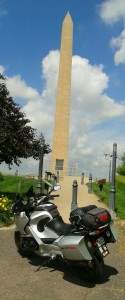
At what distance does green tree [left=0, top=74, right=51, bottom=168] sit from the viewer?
49.8 feet

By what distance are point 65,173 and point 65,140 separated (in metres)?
3.49

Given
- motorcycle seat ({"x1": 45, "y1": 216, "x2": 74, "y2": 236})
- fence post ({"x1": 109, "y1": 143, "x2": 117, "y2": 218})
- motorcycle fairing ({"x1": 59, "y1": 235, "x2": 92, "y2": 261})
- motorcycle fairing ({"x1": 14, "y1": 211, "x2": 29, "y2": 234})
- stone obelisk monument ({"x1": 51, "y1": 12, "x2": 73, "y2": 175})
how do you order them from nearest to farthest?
motorcycle fairing ({"x1": 59, "y1": 235, "x2": 92, "y2": 261}) → motorcycle seat ({"x1": 45, "y1": 216, "x2": 74, "y2": 236}) → motorcycle fairing ({"x1": 14, "y1": 211, "x2": 29, "y2": 234}) → fence post ({"x1": 109, "y1": 143, "x2": 117, "y2": 218}) → stone obelisk monument ({"x1": 51, "y1": 12, "x2": 73, "y2": 175})

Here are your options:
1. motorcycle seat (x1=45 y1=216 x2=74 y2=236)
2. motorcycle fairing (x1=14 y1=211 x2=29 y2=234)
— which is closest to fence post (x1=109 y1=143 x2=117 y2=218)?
motorcycle fairing (x1=14 y1=211 x2=29 y2=234)

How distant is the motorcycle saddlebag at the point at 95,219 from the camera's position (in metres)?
5.55

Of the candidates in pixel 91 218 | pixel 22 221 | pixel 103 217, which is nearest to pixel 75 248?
pixel 91 218

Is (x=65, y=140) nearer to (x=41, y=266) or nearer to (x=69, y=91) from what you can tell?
(x=69, y=91)

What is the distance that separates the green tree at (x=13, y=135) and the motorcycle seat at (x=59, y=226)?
346 inches

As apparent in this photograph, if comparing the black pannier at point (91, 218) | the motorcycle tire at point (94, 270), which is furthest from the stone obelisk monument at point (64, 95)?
the motorcycle tire at point (94, 270)

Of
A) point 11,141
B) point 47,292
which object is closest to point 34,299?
point 47,292

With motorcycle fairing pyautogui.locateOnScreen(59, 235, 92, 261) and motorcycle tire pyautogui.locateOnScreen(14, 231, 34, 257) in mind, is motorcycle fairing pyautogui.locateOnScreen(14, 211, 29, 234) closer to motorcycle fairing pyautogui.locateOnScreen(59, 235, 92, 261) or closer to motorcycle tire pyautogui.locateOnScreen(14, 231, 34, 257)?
motorcycle tire pyautogui.locateOnScreen(14, 231, 34, 257)

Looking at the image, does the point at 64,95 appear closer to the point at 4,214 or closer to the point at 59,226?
the point at 4,214

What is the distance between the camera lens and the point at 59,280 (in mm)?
5781

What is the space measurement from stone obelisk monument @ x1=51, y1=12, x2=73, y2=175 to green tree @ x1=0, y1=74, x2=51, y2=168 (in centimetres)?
1771

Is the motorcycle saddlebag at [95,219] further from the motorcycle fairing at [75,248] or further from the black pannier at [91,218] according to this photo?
the motorcycle fairing at [75,248]
